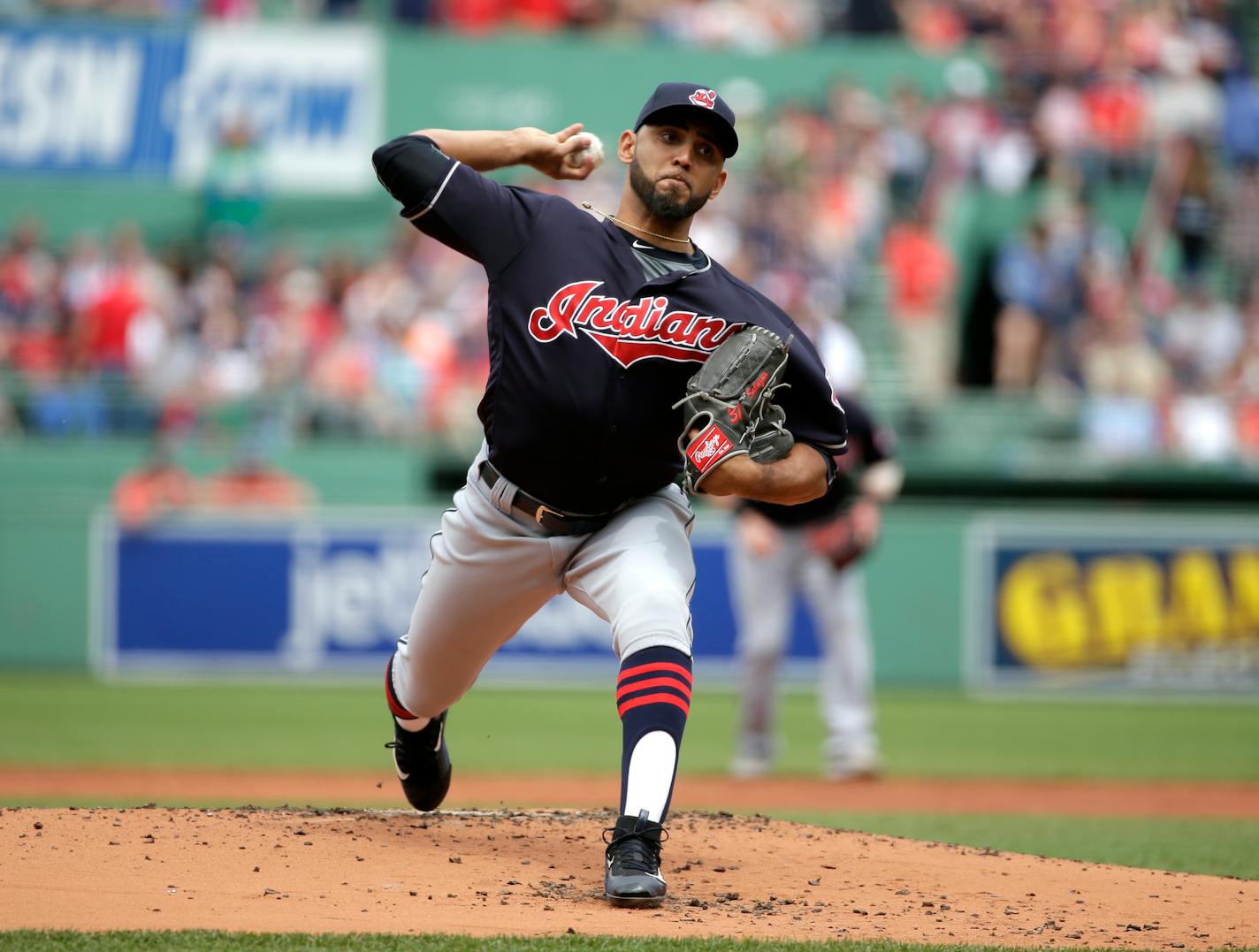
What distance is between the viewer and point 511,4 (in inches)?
775

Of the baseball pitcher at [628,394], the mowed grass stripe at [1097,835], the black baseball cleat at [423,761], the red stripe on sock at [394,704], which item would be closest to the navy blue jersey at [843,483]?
the mowed grass stripe at [1097,835]

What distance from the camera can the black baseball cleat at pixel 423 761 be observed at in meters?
5.92

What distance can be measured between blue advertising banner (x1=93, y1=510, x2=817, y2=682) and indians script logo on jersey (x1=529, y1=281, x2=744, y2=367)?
8912mm

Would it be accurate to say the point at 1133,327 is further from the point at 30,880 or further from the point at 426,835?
the point at 30,880

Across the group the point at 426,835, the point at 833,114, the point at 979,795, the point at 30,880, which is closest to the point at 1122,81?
the point at 833,114

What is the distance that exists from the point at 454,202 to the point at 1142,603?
10199mm

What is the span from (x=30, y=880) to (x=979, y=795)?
5544 millimetres

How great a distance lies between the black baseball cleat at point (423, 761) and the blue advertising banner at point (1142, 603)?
8.78m

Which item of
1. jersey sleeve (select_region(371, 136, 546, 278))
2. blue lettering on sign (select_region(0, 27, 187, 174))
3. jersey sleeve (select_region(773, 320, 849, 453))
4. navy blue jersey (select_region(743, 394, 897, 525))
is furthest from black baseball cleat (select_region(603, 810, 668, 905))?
blue lettering on sign (select_region(0, 27, 187, 174))

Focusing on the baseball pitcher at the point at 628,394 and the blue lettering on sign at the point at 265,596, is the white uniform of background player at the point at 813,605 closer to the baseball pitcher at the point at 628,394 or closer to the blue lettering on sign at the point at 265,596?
the baseball pitcher at the point at 628,394

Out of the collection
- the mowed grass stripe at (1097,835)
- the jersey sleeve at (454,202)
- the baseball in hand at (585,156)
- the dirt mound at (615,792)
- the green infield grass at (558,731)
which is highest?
the baseball in hand at (585,156)

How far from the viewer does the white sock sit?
4.73 metres

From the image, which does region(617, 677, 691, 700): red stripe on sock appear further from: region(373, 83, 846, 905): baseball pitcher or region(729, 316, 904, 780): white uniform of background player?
region(729, 316, 904, 780): white uniform of background player

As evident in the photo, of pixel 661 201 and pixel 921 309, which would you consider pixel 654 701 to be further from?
pixel 921 309
